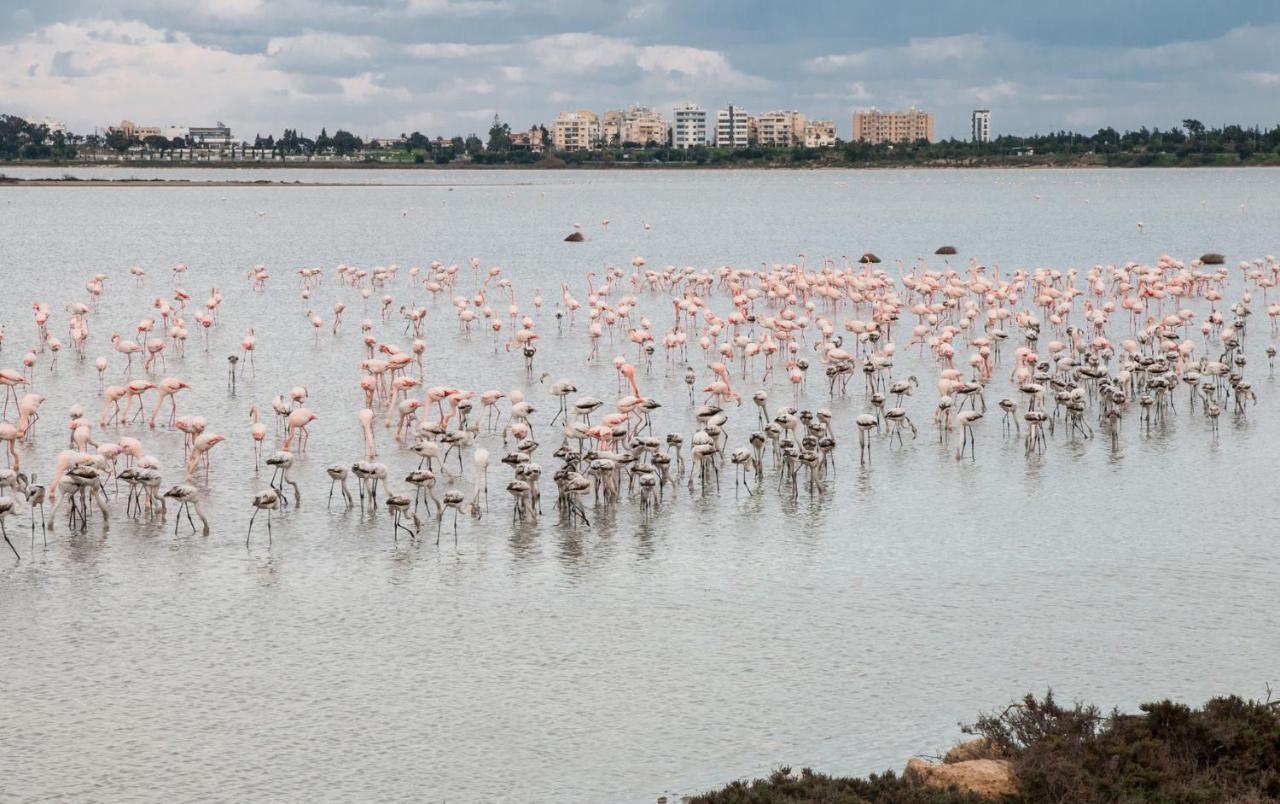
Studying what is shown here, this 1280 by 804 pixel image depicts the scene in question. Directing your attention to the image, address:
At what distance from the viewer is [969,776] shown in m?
9.75

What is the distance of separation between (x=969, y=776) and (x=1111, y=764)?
0.86 meters

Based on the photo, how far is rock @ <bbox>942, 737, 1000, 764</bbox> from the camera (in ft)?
34.1

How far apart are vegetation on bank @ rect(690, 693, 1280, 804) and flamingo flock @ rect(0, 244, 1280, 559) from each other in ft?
23.6

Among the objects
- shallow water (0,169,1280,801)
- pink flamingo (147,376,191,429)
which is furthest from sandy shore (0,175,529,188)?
shallow water (0,169,1280,801)

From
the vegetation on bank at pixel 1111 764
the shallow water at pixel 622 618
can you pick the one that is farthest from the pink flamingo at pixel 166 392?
the vegetation on bank at pixel 1111 764

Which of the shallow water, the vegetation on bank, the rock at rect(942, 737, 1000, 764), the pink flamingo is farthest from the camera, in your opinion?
the pink flamingo

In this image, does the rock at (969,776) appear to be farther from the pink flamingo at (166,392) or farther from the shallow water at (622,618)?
the pink flamingo at (166,392)

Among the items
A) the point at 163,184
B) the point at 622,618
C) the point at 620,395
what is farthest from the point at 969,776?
the point at 163,184

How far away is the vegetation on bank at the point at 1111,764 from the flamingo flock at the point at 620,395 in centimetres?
719

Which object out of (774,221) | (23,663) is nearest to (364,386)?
(23,663)

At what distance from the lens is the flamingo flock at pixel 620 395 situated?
17609 millimetres

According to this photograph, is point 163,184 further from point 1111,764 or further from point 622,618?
point 1111,764

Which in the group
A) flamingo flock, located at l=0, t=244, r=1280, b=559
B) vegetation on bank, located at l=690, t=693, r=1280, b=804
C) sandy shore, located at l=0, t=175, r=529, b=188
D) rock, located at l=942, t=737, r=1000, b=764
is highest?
sandy shore, located at l=0, t=175, r=529, b=188

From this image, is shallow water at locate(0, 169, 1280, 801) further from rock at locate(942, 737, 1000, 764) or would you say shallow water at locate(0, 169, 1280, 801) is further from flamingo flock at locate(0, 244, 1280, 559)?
rock at locate(942, 737, 1000, 764)
